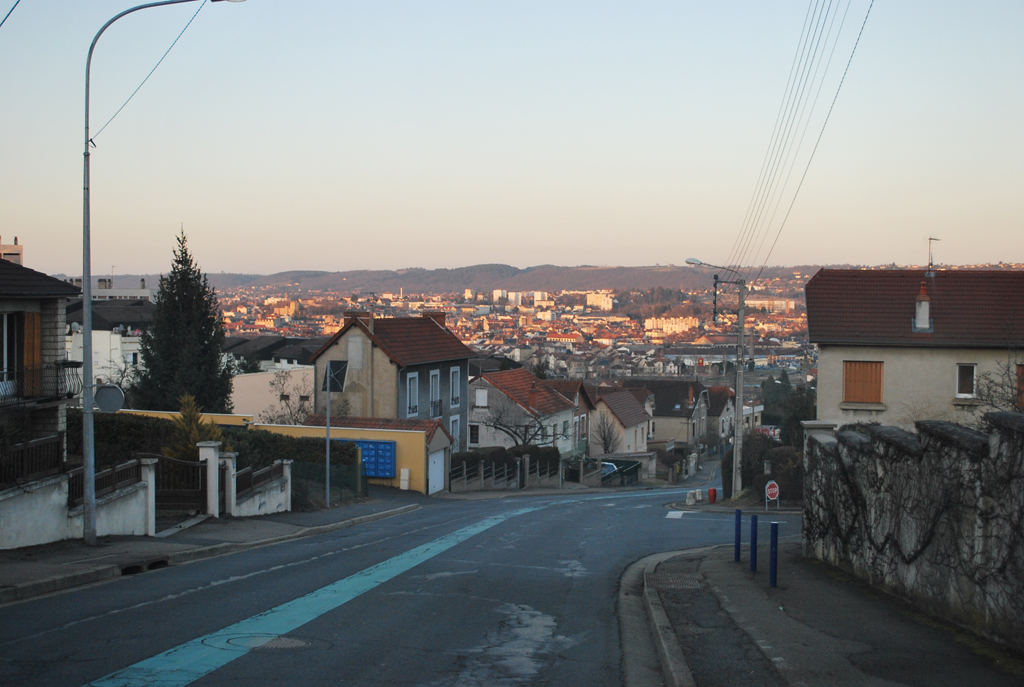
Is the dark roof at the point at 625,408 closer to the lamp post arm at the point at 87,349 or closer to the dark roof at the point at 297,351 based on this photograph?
the dark roof at the point at 297,351

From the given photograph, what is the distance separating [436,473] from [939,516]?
3009cm

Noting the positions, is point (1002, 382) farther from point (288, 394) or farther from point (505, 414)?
point (288, 394)

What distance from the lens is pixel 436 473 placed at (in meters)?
37.5

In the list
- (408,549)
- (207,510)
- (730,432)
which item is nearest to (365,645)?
(408,549)

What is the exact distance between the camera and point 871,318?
101 feet

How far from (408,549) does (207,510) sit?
247 inches

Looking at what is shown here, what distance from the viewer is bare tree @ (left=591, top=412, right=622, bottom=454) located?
73.8 meters

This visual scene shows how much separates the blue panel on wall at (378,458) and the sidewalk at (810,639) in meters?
24.8

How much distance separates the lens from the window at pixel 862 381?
30.0 meters

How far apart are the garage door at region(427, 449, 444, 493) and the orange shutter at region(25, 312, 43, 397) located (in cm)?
1622

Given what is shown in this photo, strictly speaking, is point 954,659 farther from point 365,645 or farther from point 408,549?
point 408,549

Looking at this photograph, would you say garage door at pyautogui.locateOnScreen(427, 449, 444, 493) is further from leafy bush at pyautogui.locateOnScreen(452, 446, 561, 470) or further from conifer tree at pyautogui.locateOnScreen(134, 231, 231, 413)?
conifer tree at pyautogui.locateOnScreen(134, 231, 231, 413)

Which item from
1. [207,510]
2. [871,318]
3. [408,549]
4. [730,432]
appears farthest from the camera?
[730,432]

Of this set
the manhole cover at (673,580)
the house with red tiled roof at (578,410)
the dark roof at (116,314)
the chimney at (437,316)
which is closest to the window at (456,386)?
the chimney at (437,316)
